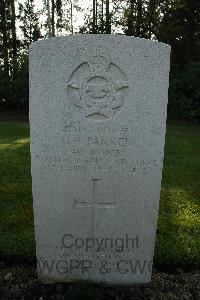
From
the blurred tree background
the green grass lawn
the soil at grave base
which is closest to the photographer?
the soil at grave base

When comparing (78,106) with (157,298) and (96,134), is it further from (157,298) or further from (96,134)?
(157,298)

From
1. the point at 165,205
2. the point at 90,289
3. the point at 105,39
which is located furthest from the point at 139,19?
the point at 90,289

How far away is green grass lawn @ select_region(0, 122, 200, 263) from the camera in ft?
14.0

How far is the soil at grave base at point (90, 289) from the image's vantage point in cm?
346

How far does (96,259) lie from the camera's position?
145 inches

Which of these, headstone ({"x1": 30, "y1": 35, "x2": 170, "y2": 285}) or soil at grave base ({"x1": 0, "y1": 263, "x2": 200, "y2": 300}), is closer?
headstone ({"x1": 30, "y1": 35, "x2": 170, "y2": 285})

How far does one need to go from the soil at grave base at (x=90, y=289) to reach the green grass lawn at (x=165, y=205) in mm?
317

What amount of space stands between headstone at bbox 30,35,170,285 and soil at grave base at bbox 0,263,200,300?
Answer: 10 centimetres

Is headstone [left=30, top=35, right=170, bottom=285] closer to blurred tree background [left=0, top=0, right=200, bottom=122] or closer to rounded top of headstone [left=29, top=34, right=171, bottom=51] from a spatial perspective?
rounded top of headstone [left=29, top=34, right=171, bottom=51]

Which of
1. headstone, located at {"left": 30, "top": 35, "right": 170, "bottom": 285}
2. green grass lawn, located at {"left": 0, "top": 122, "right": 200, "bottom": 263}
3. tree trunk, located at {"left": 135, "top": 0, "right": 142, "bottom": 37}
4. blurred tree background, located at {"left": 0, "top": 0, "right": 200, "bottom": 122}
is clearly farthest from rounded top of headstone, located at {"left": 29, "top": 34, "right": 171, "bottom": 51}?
tree trunk, located at {"left": 135, "top": 0, "right": 142, "bottom": 37}

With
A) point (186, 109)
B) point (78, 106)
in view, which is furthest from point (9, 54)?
point (78, 106)

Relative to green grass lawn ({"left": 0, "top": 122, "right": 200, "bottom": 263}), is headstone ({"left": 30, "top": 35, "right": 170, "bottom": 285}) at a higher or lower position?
higher

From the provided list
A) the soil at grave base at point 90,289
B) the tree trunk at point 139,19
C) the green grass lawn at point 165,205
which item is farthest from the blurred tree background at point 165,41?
the soil at grave base at point 90,289

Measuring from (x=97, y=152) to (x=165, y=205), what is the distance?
2684 millimetres
